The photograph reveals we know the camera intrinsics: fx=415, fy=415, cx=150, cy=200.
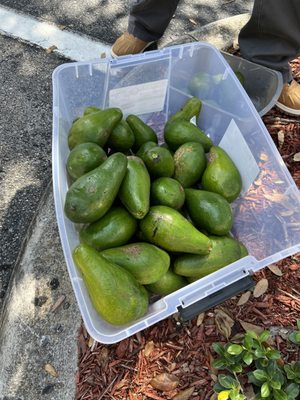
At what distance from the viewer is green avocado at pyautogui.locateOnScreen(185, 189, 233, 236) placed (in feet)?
5.10

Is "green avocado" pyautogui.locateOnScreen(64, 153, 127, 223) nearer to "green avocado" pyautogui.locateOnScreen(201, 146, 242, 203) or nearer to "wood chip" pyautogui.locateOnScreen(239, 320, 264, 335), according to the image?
"green avocado" pyautogui.locateOnScreen(201, 146, 242, 203)

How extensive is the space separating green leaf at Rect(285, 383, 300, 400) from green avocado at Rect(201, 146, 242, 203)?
725 mm

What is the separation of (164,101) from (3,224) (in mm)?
1038

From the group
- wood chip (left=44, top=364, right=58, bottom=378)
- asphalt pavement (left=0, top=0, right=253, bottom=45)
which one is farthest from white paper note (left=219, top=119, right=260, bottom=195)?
asphalt pavement (left=0, top=0, right=253, bottom=45)

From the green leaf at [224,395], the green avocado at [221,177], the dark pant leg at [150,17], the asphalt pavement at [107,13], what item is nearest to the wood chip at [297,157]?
the green avocado at [221,177]

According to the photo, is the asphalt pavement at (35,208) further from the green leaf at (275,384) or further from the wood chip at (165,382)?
the green leaf at (275,384)

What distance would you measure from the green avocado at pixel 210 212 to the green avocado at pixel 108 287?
390 mm

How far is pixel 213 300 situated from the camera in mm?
1428

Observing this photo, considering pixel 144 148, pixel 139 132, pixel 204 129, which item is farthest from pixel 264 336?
pixel 204 129

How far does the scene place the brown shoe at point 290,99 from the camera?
90.7 inches

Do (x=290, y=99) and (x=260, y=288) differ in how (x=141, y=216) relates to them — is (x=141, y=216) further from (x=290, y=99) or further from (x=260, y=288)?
(x=290, y=99)

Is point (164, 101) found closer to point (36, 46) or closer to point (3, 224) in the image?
point (3, 224)

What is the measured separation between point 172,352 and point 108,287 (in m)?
0.45

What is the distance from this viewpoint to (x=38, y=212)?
6.50 ft
